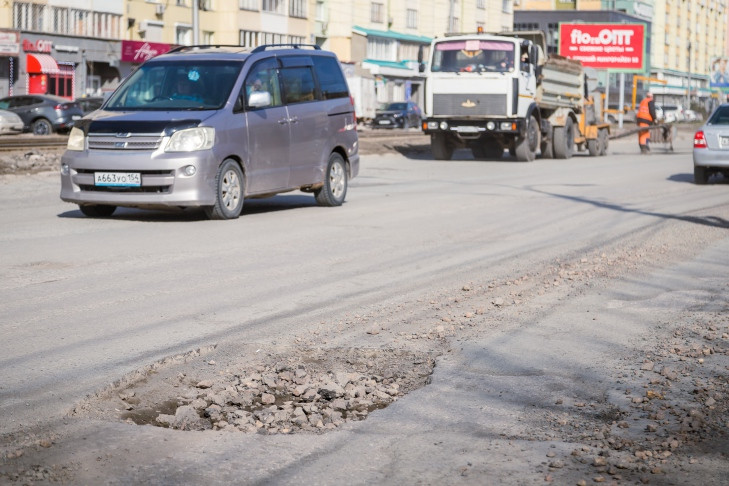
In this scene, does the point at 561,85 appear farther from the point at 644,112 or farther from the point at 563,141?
the point at 644,112

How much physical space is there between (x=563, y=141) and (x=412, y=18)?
56.3m

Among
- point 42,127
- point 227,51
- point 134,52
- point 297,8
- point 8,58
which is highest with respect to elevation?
point 297,8

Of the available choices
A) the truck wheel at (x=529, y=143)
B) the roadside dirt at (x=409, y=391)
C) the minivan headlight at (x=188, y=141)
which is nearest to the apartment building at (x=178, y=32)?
the truck wheel at (x=529, y=143)

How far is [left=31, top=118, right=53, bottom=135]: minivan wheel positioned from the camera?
39.9 m

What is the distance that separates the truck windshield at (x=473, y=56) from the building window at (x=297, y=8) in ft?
149

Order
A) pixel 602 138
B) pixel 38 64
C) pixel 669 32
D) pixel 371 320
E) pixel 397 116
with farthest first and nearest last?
pixel 669 32, pixel 397 116, pixel 38 64, pixel 602 138, pixel 371 320

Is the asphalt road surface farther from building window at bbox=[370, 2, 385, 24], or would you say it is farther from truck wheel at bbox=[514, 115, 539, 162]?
building window at bbox=[370, 2, 385, 24]

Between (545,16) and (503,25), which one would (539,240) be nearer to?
(503,25)

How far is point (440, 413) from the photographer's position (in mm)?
4910

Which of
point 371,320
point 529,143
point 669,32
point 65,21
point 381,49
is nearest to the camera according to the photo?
point 371,320

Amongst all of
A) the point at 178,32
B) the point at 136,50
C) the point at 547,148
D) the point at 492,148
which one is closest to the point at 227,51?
the point at 492,148

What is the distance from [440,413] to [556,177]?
1820cm

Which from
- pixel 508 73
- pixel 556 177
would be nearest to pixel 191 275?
pixel 556 177

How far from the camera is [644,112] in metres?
34.2
